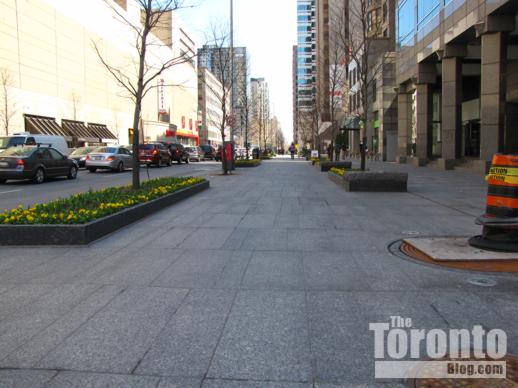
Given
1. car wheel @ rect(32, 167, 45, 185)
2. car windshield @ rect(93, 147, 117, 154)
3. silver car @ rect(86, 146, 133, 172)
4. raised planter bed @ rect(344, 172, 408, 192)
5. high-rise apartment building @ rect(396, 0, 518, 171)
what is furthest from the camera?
car windshield @ rect(93, 147, 117, 154)

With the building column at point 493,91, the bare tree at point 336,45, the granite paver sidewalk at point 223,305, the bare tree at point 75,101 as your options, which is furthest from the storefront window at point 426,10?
the bare tree at point 75,101

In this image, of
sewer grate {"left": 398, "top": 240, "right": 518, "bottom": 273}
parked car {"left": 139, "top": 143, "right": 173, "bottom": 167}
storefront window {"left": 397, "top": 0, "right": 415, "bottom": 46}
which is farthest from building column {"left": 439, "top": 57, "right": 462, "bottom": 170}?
sewer grate {"left": 398, "top": 240, "right": 518, "bottom": 273}

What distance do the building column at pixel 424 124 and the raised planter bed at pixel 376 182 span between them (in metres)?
18.7

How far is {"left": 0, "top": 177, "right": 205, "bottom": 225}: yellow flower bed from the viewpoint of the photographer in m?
7.77

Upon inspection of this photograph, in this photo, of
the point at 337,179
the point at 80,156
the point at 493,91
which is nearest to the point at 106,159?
the point at 80,156

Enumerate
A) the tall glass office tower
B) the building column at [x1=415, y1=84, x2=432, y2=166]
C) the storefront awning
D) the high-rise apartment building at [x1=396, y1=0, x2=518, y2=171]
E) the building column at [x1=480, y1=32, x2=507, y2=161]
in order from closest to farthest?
the building column at [x1=480, y1=32, x2=507, y2=161] → the high-rise apartment building at [x1=396, y1=0, x2=518, y2=171] → the building column at [x1=415, y1=84, x2=432, y2=166] → the storefront awning → the tall glass office tower

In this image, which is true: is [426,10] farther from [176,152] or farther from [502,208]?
[502,208]

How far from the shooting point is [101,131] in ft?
202

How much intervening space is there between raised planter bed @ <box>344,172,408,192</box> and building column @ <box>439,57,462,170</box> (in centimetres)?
1371

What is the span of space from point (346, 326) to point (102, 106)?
64.8m

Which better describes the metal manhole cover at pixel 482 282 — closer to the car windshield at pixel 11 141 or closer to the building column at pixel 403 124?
the car windshield at pixel 11 141

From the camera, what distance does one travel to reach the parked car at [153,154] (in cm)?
3151

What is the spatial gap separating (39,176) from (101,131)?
43.5 meters

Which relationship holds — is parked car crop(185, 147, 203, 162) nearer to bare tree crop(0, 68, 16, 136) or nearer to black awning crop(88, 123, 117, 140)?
bare tree crop(0, 68, 16, 136)
